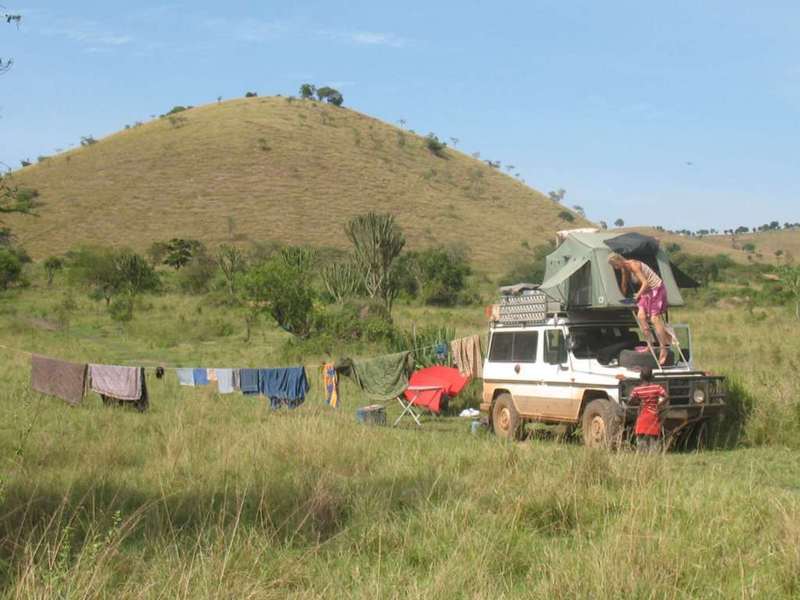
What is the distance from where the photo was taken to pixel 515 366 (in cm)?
1341

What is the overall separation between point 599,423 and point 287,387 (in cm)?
642

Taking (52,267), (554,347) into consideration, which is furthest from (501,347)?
(52,267)

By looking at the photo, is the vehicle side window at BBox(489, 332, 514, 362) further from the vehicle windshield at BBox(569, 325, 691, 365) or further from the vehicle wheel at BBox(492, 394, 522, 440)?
the vehicle windshield at BBox(569, 325, 691, 365)

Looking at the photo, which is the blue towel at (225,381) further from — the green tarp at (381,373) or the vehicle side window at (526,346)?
the vehicle side window at (526,346)

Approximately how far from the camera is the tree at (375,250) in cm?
3391

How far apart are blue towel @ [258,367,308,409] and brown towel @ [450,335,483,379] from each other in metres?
2.88

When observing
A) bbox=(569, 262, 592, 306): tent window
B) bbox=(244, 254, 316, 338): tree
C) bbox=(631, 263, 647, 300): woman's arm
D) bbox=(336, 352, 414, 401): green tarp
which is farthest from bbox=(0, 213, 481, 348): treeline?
bbox=(631, 263, 647, 300): woman's arm

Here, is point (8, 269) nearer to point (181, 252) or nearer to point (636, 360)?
point (181, 252)

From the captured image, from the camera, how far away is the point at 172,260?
61.5 m

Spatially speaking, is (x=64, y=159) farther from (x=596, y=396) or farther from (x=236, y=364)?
(x=596, y=396)

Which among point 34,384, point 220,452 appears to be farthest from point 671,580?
point 34,384

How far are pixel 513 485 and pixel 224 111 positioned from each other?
322 ft

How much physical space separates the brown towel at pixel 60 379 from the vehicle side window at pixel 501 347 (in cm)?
719

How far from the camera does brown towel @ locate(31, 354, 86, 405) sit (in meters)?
15.9
